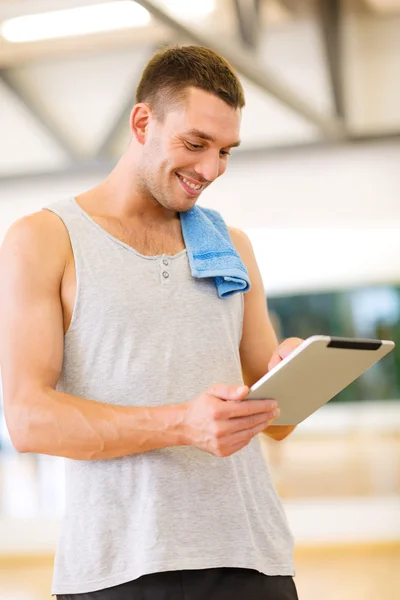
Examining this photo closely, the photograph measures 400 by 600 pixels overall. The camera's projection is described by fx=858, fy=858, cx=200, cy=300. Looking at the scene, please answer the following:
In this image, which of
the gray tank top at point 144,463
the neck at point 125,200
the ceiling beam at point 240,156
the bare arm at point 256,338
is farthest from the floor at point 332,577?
the neck at point 125,200

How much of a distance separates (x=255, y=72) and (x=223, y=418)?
4.33 metres

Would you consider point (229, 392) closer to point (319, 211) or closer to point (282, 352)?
point (282, 352)

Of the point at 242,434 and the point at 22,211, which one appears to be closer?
the point at 242,434

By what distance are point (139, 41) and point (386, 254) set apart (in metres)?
2.19

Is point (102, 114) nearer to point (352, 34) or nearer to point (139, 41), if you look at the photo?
point (139, 41)

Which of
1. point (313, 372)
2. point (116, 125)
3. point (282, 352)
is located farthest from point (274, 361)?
point (116, 125)

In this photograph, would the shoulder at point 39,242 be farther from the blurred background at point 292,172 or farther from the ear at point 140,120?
the blurred background at point 292,172

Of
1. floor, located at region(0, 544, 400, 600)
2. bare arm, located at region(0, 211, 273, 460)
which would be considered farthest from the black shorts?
floor, located at region(0, 544, 400, 600)

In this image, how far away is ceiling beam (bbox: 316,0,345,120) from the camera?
542 cm

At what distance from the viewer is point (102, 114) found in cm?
598

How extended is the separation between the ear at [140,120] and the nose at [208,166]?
146mm

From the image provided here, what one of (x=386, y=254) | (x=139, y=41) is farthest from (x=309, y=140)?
(x=139, y=41)

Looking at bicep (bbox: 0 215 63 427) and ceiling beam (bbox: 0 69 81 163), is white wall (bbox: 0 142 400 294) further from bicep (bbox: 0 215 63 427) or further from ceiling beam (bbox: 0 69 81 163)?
bicep (bbox: 0 215 63 427)

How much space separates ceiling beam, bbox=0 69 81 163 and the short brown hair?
14.9ft
